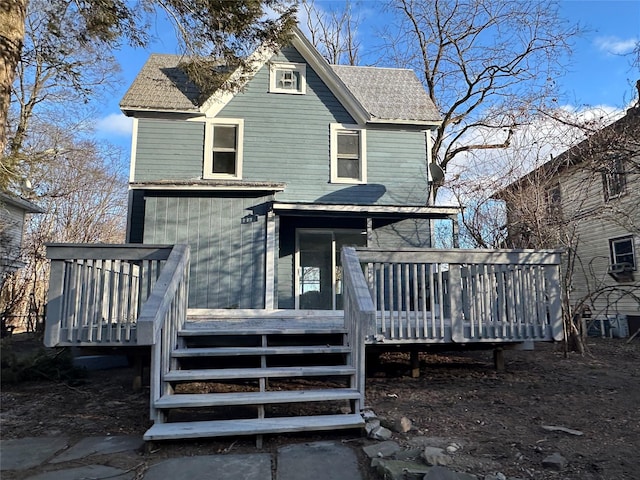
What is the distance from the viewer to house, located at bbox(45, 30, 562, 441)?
12.6 feet

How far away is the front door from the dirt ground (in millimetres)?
3098

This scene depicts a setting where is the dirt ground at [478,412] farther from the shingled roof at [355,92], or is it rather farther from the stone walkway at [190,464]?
the shingled roof at [355,92]

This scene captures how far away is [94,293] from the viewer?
4.66 m

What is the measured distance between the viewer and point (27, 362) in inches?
219

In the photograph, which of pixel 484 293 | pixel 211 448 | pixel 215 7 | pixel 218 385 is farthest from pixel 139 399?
pixel 215 7

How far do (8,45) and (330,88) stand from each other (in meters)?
6.30

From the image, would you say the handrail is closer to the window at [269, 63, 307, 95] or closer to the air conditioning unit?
the window at [269, 63, 307, 95]

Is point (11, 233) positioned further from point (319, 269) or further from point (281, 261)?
point (319, 269)

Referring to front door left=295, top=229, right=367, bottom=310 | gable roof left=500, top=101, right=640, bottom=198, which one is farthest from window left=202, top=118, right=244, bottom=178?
gable roof left=500, top=101, right=640, bottom=198

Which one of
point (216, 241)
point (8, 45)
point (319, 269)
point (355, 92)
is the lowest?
point (319, 269)

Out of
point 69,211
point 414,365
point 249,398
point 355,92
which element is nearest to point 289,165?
point 355,92

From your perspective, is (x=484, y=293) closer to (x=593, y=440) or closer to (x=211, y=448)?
(x=593, y=440)

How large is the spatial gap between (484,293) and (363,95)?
668 centimetres

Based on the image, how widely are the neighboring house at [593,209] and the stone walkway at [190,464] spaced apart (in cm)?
445
